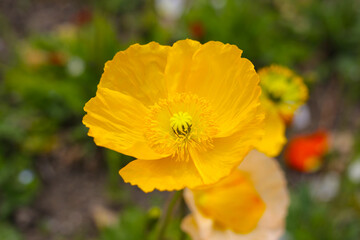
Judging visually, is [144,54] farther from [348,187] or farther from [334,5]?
[334,5]

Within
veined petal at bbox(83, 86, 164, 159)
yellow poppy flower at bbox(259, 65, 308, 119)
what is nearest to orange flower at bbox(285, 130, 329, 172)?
yellow poppy flower at bbox(259, 65, 308, 119)

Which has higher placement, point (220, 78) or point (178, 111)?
point (220, 78)

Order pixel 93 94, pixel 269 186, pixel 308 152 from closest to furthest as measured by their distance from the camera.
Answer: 1. pixel 269 186
2. pixel 93 94
3. pixel 308 152

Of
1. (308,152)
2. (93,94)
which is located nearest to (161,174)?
(93,94)

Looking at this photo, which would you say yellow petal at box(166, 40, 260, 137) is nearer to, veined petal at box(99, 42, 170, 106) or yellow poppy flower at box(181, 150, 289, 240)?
veined petal at box(99, 42, 170, 106)

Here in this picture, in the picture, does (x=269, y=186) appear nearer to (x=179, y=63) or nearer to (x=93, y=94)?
(x=179, y=63)

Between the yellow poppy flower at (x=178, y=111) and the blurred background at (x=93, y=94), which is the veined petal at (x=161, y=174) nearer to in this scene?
the yellow poppy flower at (x=178, y=111)
